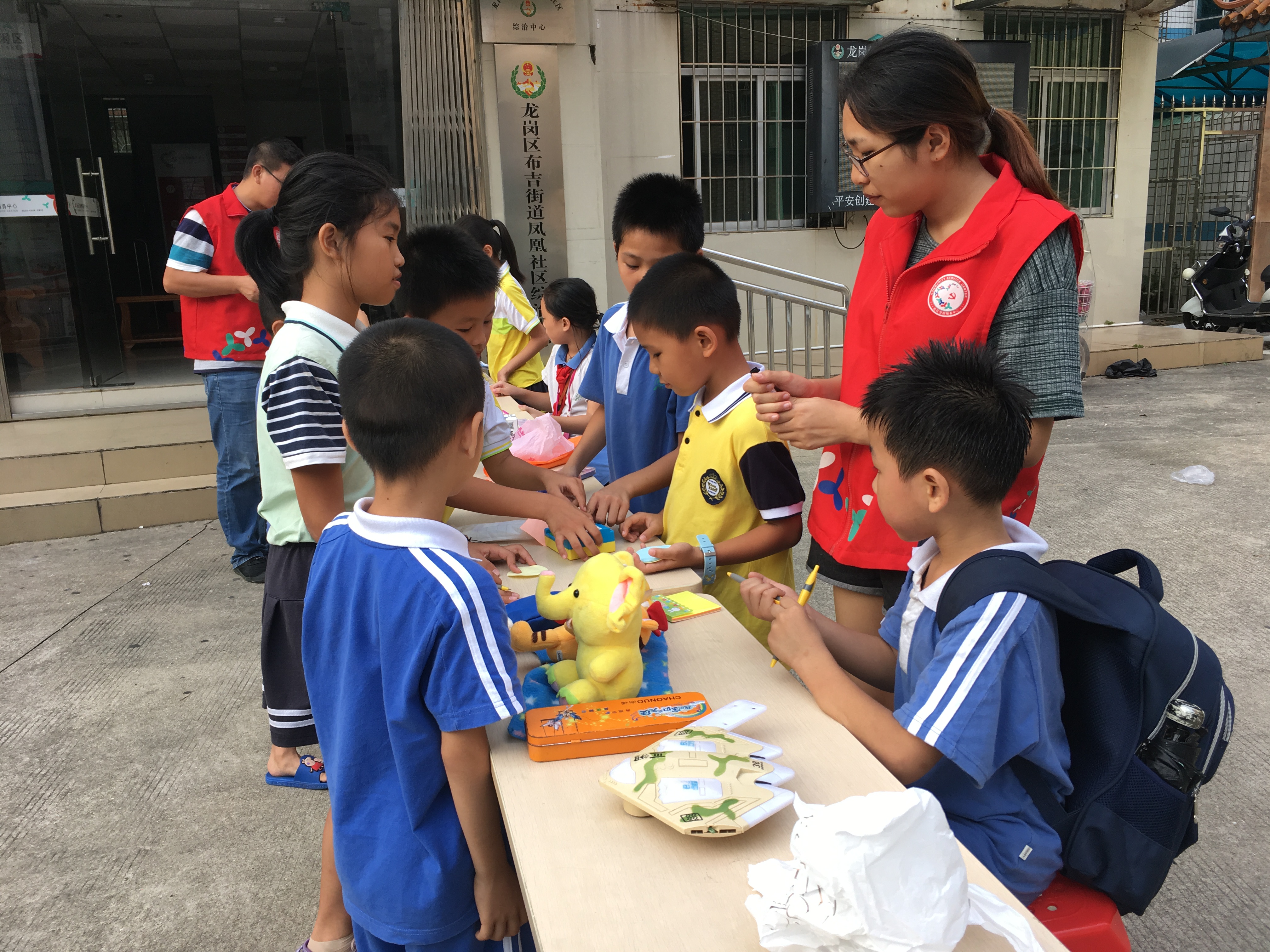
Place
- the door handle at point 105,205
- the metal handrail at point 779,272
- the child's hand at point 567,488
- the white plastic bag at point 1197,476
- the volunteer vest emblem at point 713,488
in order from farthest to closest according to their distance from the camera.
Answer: the door handle at point 105,205, the metal handrail at point 779,272, the white plastic bag at point 1197,476, the child's hand at point 567,488, the volunteer vest emblem at point 713,488

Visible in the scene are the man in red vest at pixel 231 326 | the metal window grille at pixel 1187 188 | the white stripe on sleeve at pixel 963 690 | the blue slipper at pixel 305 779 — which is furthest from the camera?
the metal window grille at pixel 1187 188

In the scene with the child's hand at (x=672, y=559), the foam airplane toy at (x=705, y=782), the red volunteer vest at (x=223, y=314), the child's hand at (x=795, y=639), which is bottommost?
the child's hand at (x=672, y=559)

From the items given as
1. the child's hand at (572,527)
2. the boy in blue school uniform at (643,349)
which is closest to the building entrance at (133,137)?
the boy in blue school uniform at (643,349)

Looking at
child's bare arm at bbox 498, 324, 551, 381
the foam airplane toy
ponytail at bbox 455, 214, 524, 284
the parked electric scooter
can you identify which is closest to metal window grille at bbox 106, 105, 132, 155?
ponytail at bbox 455, 214, 524, 284

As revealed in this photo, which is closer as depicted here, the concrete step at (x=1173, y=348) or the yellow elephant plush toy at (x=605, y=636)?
the yellow elephant plush toy at (x=605, y=636)

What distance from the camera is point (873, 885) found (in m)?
0.71

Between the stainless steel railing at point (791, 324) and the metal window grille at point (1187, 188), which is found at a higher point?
the metal window grille at point (1187, 188)

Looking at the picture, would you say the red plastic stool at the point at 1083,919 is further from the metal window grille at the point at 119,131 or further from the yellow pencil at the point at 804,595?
the metal window grille at the point at 119,131

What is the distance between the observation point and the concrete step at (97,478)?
4.41 meters

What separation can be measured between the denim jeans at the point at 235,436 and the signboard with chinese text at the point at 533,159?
259 centimetres

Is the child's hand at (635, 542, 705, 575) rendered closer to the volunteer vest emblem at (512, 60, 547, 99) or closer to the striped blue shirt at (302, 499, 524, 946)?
the striped blue shirt at (302, 499, 524, 946)

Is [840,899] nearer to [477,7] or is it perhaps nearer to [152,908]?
[152,908]

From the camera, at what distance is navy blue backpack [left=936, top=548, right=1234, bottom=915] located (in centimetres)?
107

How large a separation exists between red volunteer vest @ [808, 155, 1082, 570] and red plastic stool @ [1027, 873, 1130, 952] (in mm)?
551
